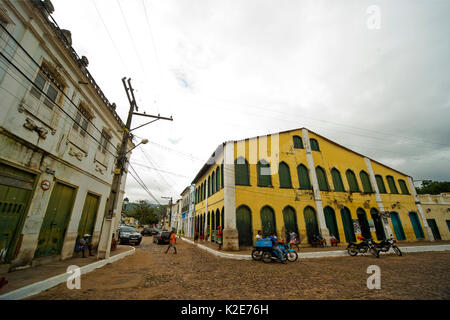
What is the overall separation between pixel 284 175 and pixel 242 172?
3.87 metres

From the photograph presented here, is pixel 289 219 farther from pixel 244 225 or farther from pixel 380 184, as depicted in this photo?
pixel 380 184

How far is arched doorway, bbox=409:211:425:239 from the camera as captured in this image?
688 inches

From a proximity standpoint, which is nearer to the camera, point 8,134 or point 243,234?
point 8,134

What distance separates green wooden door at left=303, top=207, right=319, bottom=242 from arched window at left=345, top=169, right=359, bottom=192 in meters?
5.39

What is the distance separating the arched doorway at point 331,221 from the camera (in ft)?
48.8

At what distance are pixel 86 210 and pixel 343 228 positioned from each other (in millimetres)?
18465

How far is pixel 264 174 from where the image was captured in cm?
1461

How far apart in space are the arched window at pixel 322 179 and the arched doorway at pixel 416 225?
10.2 metres

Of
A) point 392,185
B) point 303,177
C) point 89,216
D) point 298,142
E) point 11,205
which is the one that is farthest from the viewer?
point 392,185

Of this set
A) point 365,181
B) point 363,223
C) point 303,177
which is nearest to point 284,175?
point 303,177

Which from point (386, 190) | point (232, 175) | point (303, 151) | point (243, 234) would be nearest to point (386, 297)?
point (243, 234)

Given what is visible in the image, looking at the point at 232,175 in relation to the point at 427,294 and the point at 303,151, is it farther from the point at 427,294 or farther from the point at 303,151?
the point at 427,294

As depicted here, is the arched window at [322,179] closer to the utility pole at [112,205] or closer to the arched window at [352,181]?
the arched window at [352,181]

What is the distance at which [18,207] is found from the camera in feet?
18.1
